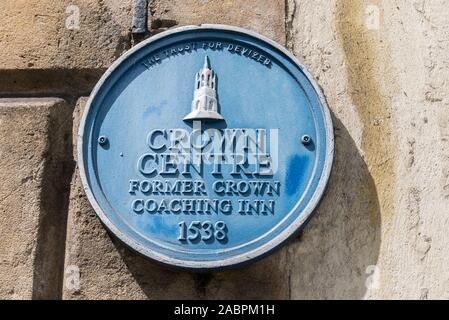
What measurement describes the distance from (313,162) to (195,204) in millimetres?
407

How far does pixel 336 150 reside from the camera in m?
2.41

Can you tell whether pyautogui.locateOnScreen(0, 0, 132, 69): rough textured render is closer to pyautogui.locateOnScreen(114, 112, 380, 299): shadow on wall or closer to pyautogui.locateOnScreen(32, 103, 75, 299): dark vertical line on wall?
pyautogui.locateOnScreen(32, 103, 75, 299): dark vertical line on wall

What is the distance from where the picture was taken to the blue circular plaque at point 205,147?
2.27 m

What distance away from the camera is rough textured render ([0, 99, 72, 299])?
237 centimetres

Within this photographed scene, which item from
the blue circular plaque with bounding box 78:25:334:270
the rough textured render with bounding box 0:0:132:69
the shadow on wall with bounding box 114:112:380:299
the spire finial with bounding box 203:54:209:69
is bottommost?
the shadow on wall with bounding box 114:112:380:299

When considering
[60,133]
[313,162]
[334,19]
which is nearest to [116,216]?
[60,133]

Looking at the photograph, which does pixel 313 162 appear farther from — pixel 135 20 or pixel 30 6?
pixel 30 6

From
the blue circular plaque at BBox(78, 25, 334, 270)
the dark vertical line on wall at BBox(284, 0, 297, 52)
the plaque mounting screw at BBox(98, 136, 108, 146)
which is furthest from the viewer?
the dark vertical line on wall at BBox(284, 0, 297, 52)

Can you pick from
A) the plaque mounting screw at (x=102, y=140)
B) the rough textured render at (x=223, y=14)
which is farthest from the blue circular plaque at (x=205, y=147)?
the rough textured render at (x=223, y=14)

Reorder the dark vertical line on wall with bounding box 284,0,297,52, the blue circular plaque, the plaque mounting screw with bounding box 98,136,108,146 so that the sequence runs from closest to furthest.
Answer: the blue circular plaque < the plaque mounting screw with bounding box 98,136,108,146 < the dark vertical line on wall with bounding box 284,0,297,52

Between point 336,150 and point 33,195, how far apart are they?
1040mm

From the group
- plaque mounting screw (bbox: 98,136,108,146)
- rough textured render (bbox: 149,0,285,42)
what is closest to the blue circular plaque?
plaque mounting screw (bbox: 98,136,108,146)

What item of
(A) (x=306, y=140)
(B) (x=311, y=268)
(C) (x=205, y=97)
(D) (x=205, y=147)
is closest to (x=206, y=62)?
(C) (x=205, y=97)

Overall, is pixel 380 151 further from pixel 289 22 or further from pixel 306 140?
pixel 289 22
